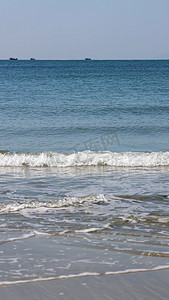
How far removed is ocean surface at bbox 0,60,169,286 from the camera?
5.18 m

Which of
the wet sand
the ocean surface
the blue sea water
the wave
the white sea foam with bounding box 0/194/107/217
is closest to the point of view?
the wet sand

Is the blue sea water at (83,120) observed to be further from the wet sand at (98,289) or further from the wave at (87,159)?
the wet sand at (98,289)

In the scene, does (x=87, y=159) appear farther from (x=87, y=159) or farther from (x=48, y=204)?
(x=48, y=204)

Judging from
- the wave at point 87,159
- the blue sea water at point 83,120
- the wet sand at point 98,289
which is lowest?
the wet sand at point 98,289

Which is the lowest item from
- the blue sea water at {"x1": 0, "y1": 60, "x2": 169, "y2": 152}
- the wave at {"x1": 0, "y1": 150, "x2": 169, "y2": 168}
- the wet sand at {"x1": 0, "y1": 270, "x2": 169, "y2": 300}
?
the wet sand at {"x1": 0, "y1": 270, "x2": 169, "y2": 300}

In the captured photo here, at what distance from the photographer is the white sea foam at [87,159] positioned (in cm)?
1327

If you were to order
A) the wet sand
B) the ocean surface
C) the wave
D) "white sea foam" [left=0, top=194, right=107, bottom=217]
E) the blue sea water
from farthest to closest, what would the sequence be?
1. the blue sea water
2. the wave
3. "white sea foam" [left=0, top=194, right=107, bottom=217]
4. the ocean surface
5. the wet sand

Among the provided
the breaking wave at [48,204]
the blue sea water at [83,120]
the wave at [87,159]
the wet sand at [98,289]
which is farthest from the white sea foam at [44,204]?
the blue sea water at [83,120]

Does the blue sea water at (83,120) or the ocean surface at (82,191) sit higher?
the blue sea water at (83,120)

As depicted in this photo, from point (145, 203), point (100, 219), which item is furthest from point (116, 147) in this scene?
point (100, 219)

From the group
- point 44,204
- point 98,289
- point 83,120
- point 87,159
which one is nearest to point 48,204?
point 44,204

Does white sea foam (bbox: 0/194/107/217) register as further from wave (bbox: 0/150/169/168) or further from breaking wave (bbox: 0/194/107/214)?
wave (bbox: 0/150/169/168)

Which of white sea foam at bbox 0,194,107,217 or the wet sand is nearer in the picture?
the wet sand

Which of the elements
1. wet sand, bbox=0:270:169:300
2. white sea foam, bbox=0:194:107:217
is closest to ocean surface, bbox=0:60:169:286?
white sea foam, bbox=0:194:107:217
